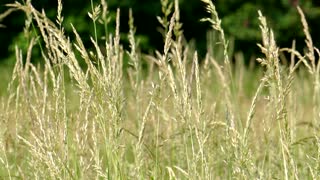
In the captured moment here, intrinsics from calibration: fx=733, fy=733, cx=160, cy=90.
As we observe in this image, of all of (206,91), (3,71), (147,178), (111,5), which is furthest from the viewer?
(111,5)

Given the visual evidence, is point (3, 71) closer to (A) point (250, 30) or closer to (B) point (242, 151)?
(A) point (250, 30)

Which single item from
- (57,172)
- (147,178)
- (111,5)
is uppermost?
(111,5)

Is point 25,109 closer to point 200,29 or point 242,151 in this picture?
point 242,151

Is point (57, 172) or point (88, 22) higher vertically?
point (88, 22)

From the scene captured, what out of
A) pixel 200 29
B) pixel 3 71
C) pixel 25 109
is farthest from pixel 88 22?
pixel 25 109

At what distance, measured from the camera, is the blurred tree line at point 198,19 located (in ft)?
40.5

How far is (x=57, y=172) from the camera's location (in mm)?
1793

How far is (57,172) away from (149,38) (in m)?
11.5

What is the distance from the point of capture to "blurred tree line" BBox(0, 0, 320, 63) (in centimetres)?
1234

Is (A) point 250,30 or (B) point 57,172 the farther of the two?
(A) point 250,30

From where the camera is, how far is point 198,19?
42.2ft

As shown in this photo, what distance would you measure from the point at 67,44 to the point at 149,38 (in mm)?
11349

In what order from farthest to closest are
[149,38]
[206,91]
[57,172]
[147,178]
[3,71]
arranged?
[149,38] → [3,71] → [206,91] → [147,178] → [57,172]

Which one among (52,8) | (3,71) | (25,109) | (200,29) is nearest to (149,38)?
(200,29)
